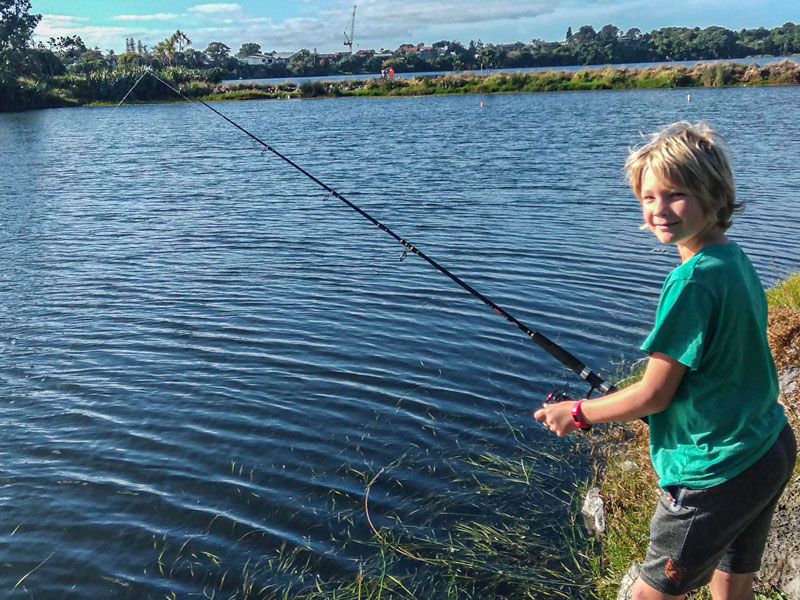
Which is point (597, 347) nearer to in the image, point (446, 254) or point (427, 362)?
point (427, 362)

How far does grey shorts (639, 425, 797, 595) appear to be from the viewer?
259cm

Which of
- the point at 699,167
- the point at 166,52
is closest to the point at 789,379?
the point at 699,167

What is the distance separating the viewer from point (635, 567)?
13.2ft

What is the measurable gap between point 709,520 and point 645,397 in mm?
476

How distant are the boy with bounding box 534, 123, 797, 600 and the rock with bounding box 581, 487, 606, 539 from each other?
2230mm

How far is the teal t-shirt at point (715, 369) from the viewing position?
8.13ft

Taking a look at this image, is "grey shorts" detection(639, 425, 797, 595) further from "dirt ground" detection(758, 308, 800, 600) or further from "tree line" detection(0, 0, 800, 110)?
"tree line" detection(0, 0, 800, 110)

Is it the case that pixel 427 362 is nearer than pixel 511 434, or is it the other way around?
pixel 511 434

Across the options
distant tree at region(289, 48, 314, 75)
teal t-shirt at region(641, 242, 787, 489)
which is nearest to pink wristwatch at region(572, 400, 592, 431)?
teal t-shirt at region(641, 242, 787, 489)

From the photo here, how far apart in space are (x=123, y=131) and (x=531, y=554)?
40.6 meters

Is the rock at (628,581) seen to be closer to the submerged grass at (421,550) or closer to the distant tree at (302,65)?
the submerged grass at (421,550)

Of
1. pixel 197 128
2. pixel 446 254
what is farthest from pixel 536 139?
pixel 197 128

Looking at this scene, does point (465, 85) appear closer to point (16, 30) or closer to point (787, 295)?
point (16, 30)

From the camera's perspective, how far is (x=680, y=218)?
8.63 ft
